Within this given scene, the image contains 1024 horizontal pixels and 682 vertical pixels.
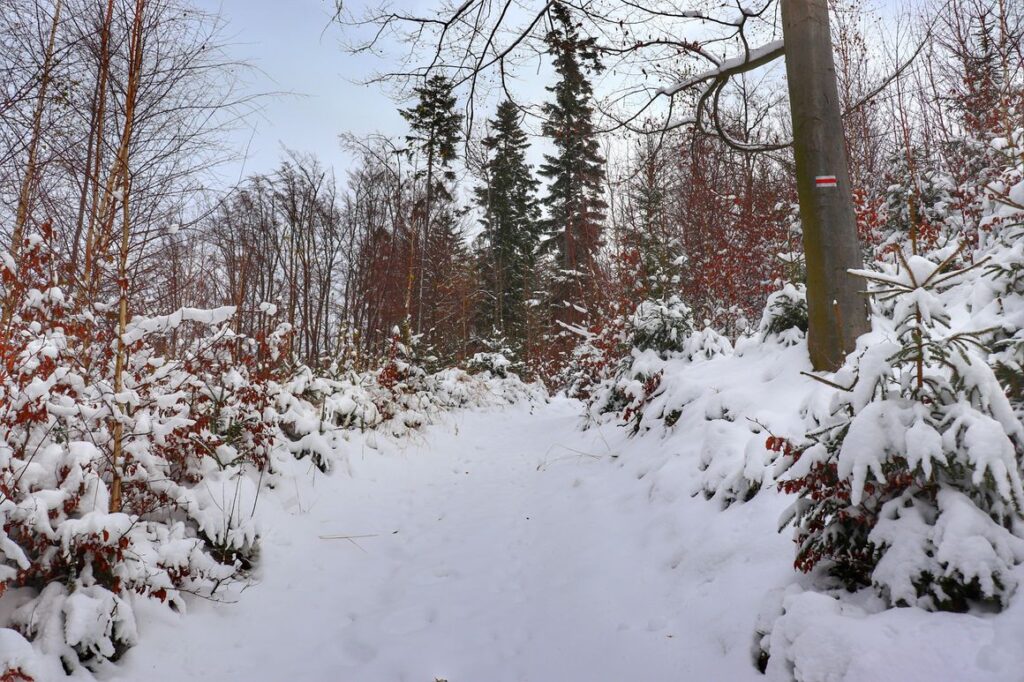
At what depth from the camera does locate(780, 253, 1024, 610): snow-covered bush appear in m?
1.51

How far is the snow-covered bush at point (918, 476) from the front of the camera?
4.96 feet

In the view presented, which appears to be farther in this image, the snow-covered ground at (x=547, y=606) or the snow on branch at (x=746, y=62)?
the snow on branch at (x=746, y=62)

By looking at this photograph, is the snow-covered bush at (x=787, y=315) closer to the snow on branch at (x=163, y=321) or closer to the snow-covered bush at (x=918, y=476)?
the snow-covered bush at (x=918, y=476)

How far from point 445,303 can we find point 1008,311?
473 inches

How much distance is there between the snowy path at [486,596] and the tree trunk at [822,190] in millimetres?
1783

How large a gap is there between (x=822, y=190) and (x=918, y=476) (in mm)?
2815

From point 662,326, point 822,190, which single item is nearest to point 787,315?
point 822,190

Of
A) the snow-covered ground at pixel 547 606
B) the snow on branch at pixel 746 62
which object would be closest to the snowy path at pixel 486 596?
the snow-covered ground at pixel 547 606

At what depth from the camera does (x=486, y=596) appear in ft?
10.0

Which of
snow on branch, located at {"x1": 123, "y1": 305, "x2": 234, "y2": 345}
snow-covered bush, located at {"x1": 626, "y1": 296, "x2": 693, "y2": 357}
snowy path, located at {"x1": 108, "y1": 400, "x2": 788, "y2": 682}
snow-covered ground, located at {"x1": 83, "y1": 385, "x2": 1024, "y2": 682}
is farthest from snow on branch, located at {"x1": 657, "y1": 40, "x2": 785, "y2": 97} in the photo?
snow on branch, located at {"x1": 123, "y1": 305, "x2": 234, "y2": 345}

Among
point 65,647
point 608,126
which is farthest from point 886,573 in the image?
point 608,126

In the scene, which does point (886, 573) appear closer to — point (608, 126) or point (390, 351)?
point (608, 126)

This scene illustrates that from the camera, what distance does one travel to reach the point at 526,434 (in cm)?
967

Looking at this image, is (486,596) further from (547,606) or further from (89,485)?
(89,485)
